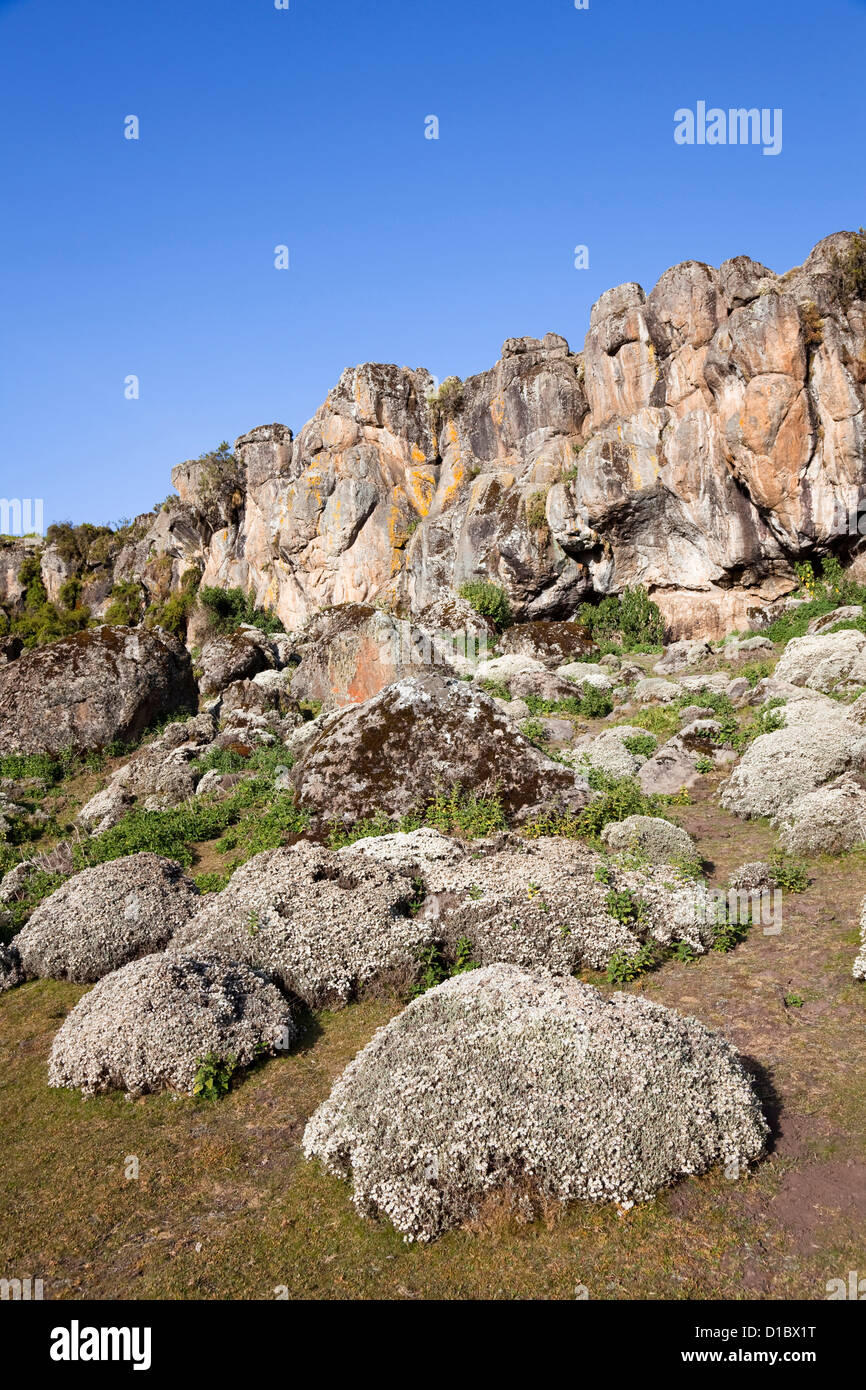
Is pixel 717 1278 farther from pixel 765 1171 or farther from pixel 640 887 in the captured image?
pixel 640 887

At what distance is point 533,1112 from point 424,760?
8092 mm

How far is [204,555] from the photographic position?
167 ft

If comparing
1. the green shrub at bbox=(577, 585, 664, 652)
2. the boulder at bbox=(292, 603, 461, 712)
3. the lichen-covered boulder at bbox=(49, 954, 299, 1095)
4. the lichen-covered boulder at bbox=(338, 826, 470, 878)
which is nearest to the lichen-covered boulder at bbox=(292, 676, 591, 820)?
the lichen-covered boulder at bbox=(338, 826, 470, 878)

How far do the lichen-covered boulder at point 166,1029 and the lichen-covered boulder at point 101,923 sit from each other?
5.67ft

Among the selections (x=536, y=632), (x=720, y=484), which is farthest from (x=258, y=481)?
(x=720, y=484)

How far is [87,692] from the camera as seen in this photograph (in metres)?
20.9

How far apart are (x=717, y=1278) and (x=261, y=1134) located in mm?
3405

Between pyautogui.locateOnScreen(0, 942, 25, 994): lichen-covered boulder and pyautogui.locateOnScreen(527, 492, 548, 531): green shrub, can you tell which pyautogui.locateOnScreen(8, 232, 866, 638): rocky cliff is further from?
pyautogui.locateOnScreen(0, 942, 25, 994): lichen-covered boulder

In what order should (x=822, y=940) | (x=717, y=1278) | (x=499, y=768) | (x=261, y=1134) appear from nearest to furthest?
(x=717, y=1278)
(x=261, y=1134)
(x=822, y=940)
(x=499, y=768)

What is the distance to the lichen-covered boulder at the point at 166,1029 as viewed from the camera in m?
6.72

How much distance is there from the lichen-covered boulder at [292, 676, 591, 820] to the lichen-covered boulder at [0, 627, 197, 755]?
910cm

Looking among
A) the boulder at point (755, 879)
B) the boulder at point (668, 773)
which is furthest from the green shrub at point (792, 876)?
the boulder at point (668, 773)

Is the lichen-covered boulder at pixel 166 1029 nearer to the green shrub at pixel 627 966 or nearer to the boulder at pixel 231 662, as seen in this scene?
the green shrub at pixel 627 966

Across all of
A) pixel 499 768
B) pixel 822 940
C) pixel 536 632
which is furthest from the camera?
pixel 536 632
